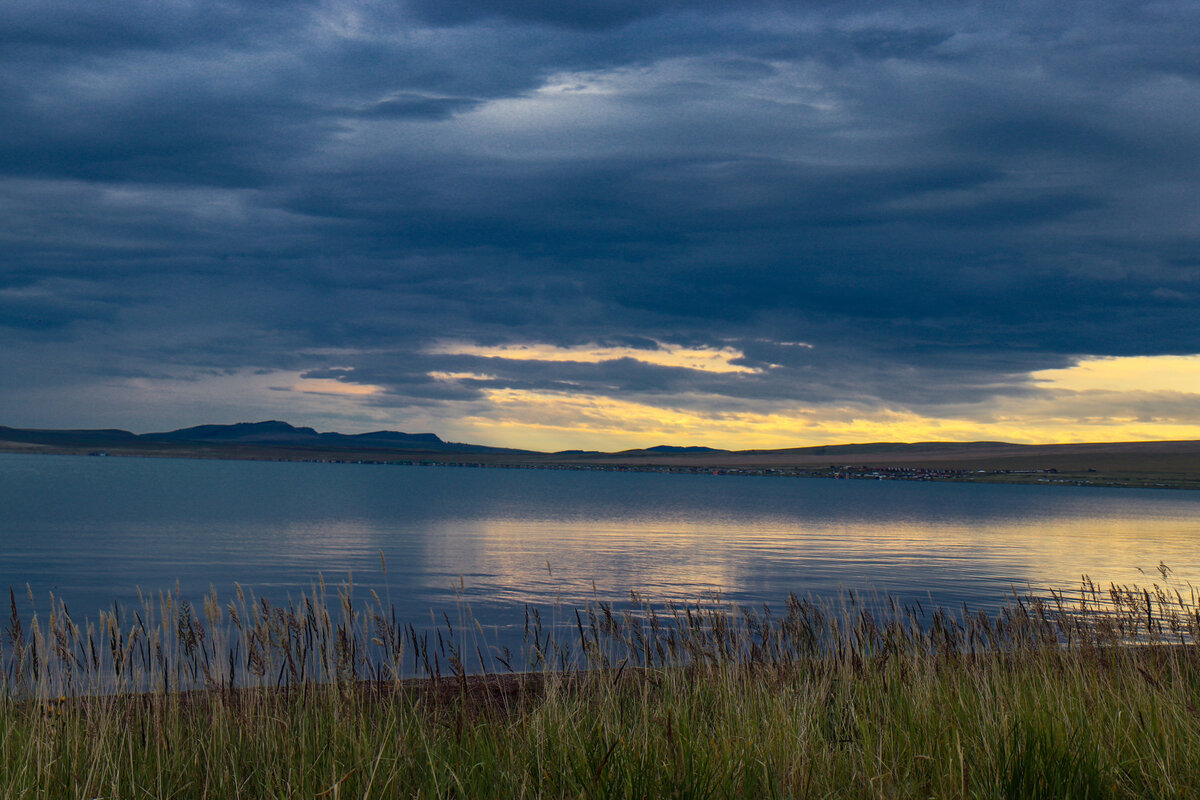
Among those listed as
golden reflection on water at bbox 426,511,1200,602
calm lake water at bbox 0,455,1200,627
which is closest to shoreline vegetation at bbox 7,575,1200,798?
calm lake water at bbox 0,455,1200,627

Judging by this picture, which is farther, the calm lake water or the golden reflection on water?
the golden reflection on water

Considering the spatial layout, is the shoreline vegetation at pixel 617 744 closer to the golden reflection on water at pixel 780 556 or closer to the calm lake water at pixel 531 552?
the calm lake water at pixel 531 552

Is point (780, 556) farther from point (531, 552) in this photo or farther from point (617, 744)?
point (617, 744)

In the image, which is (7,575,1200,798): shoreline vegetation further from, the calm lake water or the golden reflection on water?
the golden reflection on water

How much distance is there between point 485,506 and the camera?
95688 millimetres

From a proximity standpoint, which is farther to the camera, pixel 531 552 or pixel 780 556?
pixel 531 552

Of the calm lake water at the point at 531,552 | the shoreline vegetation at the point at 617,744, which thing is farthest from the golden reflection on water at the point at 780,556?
the shoreline vegetation at the point at 617,744

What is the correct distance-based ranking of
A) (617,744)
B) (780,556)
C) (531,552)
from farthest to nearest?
1. (531,552)
2. (780,556)
3. (617,744)

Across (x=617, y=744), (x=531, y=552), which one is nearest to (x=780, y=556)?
(x=531, y=552)

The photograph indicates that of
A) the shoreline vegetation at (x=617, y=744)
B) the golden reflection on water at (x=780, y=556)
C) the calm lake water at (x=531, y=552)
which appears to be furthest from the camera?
the golden reflection on water at (x=780, y=556)

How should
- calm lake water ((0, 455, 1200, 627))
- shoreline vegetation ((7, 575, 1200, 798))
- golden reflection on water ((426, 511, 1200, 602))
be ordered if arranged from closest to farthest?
shoreline vegetation ((7, 575, 1200, 798)), calm lake water ((0, 455, 1200, 627)), golden reflection on water ((426, 511, 1200, 602))

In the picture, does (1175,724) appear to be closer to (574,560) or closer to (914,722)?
(914,722)

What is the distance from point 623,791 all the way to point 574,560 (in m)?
37.8

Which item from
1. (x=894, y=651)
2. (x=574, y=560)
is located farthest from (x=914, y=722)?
(x=574, y=560)
